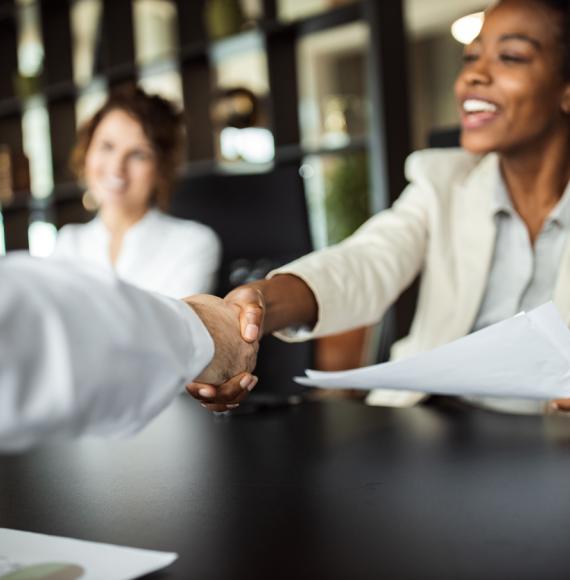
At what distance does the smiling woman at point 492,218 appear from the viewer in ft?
4.70

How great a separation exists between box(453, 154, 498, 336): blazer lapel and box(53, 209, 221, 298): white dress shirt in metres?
0.82

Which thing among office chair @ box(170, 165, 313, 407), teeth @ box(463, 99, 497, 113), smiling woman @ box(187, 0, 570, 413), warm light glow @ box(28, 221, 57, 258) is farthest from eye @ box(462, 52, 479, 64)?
warm light glow @ box(28, 221, 57, 258)

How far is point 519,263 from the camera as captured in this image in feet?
4.80

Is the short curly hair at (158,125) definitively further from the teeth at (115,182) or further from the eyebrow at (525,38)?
the eyebrow at (525,38)

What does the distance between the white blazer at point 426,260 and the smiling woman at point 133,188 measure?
3.16 ft

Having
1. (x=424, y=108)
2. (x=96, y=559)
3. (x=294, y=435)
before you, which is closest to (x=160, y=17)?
(x=424, y=108)

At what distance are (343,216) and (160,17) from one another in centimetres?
170

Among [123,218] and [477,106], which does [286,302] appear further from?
[123,218]

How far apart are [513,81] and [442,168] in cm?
22

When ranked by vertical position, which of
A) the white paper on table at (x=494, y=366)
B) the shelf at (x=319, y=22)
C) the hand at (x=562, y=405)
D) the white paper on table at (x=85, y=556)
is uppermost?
the shelf at (x=319, y=22)

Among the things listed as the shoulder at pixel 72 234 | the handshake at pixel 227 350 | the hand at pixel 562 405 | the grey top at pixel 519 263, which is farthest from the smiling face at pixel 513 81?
the shoulder at pixel 72 234

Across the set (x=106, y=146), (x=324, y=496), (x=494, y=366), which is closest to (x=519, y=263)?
(x=494, y=366)

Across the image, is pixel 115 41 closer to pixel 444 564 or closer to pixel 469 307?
pixel 469 307

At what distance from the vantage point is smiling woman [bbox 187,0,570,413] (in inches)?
56.4
